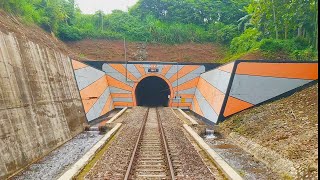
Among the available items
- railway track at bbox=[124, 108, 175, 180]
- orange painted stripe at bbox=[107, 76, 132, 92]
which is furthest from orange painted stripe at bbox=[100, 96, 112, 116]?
railway track at bbox=[124, 108, 175, 180]

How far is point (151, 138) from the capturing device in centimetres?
A: 1541

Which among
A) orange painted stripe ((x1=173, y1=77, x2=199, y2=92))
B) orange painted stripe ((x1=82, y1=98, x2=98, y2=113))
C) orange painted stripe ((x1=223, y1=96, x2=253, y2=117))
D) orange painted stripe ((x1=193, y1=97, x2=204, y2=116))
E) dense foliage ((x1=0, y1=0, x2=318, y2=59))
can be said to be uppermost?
dense foliage ((x1=0, y1=0, x2=318, y2=59))

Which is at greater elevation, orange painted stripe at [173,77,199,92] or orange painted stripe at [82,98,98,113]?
orange painted stripe at [82,98,98,113]

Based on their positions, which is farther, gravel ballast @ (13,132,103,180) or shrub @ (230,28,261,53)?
shrub @ (230,28,261,53)

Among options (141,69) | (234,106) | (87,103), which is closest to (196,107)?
(141,69)

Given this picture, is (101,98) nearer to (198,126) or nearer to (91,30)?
(198,126)

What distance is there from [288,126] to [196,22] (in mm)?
39144

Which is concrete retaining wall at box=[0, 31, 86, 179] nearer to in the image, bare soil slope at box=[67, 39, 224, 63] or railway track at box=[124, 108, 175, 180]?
railway track at box=[124, 108, 175, 180]

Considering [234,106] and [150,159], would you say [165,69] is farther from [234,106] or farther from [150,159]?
[150,159]

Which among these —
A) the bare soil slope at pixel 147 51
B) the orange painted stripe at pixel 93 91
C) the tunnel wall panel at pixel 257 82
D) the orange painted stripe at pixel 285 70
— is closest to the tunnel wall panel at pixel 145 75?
the orange painted stripe at pixel 93 91

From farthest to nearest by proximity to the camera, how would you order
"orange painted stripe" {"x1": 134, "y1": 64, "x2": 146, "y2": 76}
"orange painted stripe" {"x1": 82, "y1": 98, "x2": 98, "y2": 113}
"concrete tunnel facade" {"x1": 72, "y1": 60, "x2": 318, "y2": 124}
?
"orange painted stripe" {"x1": 134, "y1": 64, "x2": 146, "y2": 76} < "orange painted stripe" {"x1": 82, "y1": 98, "x2": 98, "y2": 113} < "concrete tunnel facade" {"x1": 72, "y1": 60, "x2": 318, "y2": 124}

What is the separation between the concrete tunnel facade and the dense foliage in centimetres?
765

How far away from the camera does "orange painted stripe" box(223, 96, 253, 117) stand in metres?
19.2

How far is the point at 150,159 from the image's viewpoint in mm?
11156
